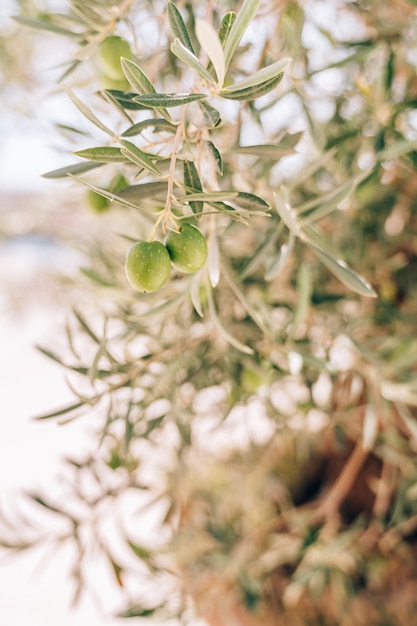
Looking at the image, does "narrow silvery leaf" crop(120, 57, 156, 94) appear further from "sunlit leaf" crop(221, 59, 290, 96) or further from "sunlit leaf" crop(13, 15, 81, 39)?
"sunlit leaf" crop(13, 15, 81, 39)

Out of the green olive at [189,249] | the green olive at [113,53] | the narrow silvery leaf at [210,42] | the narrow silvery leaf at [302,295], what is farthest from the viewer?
the narrow silvery leaf at [302,295]

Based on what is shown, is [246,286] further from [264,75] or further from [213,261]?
[264,75]

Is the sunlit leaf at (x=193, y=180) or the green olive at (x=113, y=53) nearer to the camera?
the sunlit leaf at (x=193, y=180)

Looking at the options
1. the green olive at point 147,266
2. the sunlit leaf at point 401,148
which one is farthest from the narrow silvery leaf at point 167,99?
the sunlit leaf at point 401,148

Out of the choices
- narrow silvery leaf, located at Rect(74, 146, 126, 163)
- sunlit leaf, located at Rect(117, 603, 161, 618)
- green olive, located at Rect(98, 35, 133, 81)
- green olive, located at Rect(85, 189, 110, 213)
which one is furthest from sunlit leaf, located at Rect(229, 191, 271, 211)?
sunlit leaf, located at Rect(117, 603, 161, 618)

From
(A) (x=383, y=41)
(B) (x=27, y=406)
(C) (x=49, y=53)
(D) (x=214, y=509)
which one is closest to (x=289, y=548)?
(D) (x=214, y=509)

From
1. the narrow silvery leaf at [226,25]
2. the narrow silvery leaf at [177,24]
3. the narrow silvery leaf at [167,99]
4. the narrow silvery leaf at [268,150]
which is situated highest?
the narrow silvery leaf at [177,24]

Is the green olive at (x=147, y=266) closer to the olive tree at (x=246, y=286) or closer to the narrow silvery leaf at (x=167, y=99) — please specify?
the olive tree at (x=246, y=286)
